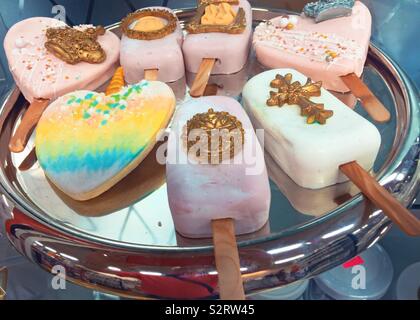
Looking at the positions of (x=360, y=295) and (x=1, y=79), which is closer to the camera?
(x=360, y=295)

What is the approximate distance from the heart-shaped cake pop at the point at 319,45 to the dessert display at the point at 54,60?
0.37m

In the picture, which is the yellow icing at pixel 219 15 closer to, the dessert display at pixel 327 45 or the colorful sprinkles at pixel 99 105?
Answer: the dessert display at pixel 327 45

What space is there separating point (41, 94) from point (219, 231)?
0.54 meters

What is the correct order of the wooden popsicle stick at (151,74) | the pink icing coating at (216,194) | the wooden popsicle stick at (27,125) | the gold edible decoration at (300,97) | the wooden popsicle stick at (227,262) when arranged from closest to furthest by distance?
the wooden popsicle stick at (227,262), the pink icing coating at (216,194), the gold edible decoration at (300,97), the wooden popsicle stick at (27,125), the wooden popsicle stick at (151,74)

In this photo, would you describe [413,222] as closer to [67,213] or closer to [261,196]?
[261,196]

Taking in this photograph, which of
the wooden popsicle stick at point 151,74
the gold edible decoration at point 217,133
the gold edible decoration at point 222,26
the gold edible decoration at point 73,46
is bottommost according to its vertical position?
the wooden popsicle stick at point 151,74

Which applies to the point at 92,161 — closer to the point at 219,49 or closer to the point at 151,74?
the point at 151,74

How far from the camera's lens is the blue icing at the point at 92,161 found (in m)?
0.79

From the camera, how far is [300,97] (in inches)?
33.1

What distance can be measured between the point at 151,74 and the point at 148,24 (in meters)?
0.14

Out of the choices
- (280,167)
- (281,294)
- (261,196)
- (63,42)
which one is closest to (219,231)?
(261,196)

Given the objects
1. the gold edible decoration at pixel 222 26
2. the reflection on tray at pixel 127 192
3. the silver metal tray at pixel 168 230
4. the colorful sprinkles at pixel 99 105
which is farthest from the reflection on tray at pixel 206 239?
the gold edible decoration at pixel 222 26

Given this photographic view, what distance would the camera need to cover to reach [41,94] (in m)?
0.98

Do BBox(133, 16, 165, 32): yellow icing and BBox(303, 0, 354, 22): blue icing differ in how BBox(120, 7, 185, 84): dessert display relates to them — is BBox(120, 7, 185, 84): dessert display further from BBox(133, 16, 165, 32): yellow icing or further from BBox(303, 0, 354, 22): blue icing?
BBox(303, 0, 354, 22): blue icing
